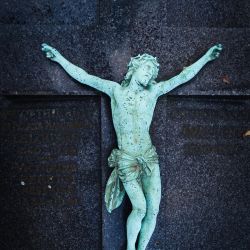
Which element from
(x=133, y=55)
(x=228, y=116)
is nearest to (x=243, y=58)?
(x=228, y=116)

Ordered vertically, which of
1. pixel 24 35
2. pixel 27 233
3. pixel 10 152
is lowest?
pixel 27 233

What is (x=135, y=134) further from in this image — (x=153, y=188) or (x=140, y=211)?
(x=140, y=211)

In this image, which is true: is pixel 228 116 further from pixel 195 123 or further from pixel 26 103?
pixel 26 103

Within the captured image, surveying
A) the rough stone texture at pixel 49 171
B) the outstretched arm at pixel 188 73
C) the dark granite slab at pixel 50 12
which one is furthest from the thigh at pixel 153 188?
the dark granite slab at pixel 50 12

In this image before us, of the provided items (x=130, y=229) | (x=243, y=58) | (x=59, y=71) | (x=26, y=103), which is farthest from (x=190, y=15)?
(x=130, y=229)

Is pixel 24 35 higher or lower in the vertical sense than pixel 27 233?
higher

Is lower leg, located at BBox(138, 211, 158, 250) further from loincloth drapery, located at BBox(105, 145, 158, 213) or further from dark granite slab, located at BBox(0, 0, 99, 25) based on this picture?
dark granite slab, located at BBox(0, 0, 99, 25)

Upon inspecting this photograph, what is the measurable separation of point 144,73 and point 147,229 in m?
1.49

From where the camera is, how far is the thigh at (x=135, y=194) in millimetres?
3803

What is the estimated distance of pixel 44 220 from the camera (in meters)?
4.20

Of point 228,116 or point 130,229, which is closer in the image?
point 130,229

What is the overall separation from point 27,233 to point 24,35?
1980mm

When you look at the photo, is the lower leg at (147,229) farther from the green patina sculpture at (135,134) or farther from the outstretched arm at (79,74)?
the outstretched arm at (79,74)

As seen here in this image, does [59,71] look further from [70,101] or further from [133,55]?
[133,55]
